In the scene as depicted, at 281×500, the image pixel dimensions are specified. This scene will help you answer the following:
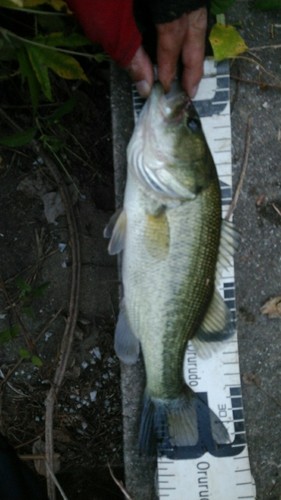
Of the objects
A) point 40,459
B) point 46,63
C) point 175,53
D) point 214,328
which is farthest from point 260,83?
point 40,459

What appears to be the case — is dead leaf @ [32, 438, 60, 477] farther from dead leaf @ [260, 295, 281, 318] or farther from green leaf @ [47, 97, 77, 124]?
green leaf @ [47, 97, 77, 124]

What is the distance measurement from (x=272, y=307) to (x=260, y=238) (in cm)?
29

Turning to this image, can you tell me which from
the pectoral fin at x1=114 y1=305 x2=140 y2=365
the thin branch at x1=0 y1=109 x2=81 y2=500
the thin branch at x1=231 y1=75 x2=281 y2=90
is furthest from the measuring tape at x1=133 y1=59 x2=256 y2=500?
the thin branch at x1=0 y1=109 x2=81 y2=500

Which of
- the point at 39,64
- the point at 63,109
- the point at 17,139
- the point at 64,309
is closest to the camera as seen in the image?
the point at 39,64

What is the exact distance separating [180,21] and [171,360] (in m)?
1.15

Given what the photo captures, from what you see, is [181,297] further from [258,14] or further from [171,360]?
[258,14]

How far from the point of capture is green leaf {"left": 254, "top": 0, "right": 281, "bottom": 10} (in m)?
2.31

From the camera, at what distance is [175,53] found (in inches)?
79.7

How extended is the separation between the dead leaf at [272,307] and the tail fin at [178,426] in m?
0.45

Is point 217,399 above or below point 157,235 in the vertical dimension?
below

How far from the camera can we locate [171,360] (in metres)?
2.11

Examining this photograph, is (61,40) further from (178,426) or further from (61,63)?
(178,426)

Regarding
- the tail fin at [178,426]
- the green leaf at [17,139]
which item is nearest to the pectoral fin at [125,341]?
the tail fin at [178,426]

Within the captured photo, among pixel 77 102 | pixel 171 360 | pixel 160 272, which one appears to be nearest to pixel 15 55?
pixel 77 102
